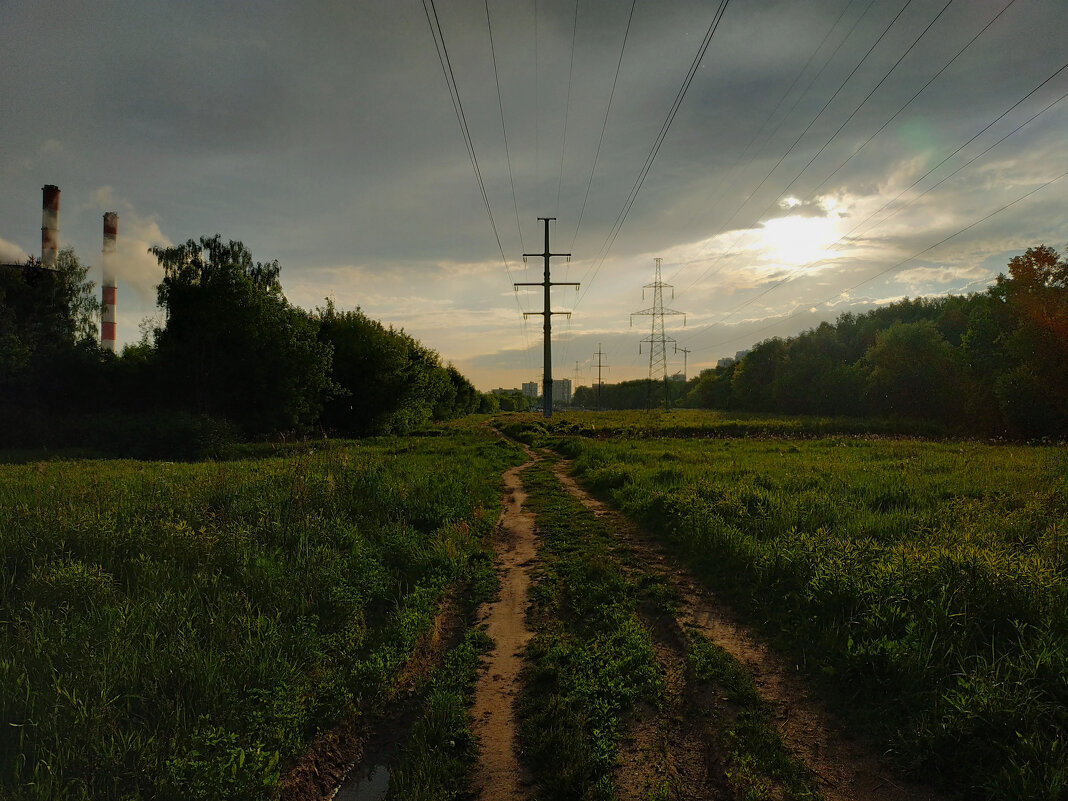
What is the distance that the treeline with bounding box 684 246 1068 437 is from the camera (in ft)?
89.8

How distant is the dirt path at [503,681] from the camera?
3.59 m

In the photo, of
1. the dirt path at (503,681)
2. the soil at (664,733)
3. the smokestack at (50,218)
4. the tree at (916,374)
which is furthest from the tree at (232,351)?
the tree at (916,374)

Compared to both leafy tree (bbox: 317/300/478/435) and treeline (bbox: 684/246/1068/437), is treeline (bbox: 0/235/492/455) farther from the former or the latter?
treeline (bbox: 684/246/1068/437)

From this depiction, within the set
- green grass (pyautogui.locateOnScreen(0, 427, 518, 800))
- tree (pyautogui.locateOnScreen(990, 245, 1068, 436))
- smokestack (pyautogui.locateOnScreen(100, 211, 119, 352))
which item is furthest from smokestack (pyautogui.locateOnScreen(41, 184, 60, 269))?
tree (pyautogui.locateOnScreen(990, 245, 1068, 436))

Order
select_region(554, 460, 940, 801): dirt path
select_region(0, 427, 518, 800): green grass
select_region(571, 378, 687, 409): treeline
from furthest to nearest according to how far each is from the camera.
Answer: select_region(571, 378, 687, 409): treeline, select_region(554, 460, 940, 801): dirt path, select_region(0, 427, 518, 800): green grass

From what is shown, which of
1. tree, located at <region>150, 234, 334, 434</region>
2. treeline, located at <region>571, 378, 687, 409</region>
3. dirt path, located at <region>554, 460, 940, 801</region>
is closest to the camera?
dirt path, located at <region>554, 460, 940, 801</region>

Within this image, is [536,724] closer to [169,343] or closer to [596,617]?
[596,617]

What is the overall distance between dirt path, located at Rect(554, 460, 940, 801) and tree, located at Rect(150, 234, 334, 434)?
27781 mm

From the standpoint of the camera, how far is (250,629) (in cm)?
470

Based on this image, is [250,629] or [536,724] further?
[250,629]

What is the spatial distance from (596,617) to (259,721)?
3615 millimetres

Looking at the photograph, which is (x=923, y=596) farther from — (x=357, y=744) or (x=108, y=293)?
(x=108, y=293)

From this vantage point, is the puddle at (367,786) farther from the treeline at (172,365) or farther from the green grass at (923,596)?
the treeline at (172,365)

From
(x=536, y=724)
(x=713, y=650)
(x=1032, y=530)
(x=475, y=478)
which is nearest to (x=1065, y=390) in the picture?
(x=1032, y=530)
